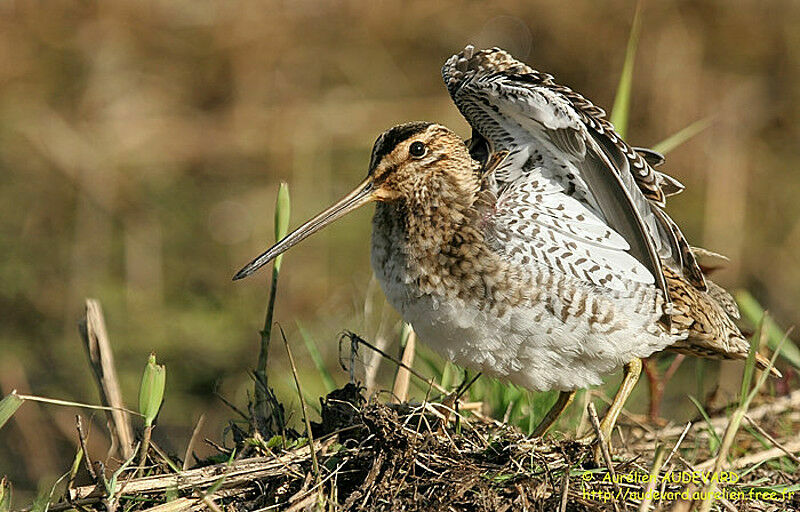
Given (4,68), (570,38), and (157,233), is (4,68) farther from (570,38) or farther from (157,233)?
(570,38)

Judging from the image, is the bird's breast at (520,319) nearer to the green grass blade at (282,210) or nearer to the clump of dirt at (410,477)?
the clump of dirt at (410,477)

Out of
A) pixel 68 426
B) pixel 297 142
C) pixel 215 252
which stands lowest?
pixel 68 426

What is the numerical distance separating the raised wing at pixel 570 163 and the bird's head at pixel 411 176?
0.34 feet

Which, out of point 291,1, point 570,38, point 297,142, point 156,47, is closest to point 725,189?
point 570,38

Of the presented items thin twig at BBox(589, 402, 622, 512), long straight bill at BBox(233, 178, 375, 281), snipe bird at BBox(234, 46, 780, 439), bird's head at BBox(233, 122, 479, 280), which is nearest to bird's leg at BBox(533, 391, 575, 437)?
snipe bird at BBox(234, 46, 780, 439)

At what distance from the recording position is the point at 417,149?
126 inches

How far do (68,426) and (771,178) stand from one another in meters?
4.34

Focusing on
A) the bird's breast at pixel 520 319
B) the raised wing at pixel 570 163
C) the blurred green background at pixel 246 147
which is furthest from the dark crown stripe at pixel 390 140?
the blurred green background at pixel 246 147

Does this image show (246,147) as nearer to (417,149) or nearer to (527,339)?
(417,149)

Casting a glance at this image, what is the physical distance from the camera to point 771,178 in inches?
263

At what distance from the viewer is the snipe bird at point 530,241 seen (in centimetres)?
296

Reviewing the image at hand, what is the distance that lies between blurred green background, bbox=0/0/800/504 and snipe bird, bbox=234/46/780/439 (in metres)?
1.96

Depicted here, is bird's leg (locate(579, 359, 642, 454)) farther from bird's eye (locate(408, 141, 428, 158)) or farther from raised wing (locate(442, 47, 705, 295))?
bird's eye (locate(408, 141, 428, 158))

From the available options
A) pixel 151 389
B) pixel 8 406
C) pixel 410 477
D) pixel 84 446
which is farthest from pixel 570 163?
pixel 8 406
